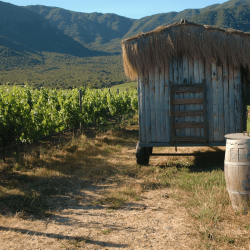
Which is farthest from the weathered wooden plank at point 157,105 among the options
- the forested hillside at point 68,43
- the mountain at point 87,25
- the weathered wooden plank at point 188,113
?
the mountain at point 87,25

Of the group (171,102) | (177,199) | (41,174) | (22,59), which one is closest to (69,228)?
(177,199)

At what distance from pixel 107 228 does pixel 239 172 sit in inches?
77.3

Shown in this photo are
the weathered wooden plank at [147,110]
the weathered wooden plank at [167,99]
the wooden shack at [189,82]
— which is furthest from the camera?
the weathered wooden plank at [147,110]

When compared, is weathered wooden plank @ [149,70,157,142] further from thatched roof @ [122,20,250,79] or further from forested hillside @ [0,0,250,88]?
forested hillside @ [0,0,250,88]

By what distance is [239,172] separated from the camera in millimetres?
3605

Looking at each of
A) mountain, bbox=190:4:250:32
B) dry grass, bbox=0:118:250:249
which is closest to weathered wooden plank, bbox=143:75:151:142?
dry grass, bbox=0:118:250:249

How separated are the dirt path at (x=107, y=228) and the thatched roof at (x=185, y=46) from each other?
3109 mm

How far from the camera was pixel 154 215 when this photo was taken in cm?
384

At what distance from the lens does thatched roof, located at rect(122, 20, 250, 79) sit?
17.5ft

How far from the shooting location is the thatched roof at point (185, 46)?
534 cm

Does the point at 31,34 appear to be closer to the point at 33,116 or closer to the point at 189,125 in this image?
the point at 33,116

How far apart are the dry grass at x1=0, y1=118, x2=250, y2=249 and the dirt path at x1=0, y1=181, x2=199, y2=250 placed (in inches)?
5.9

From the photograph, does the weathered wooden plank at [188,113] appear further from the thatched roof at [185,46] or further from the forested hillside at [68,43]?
the forested hillside at [68,43]

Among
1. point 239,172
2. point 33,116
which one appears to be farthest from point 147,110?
point 33,116
